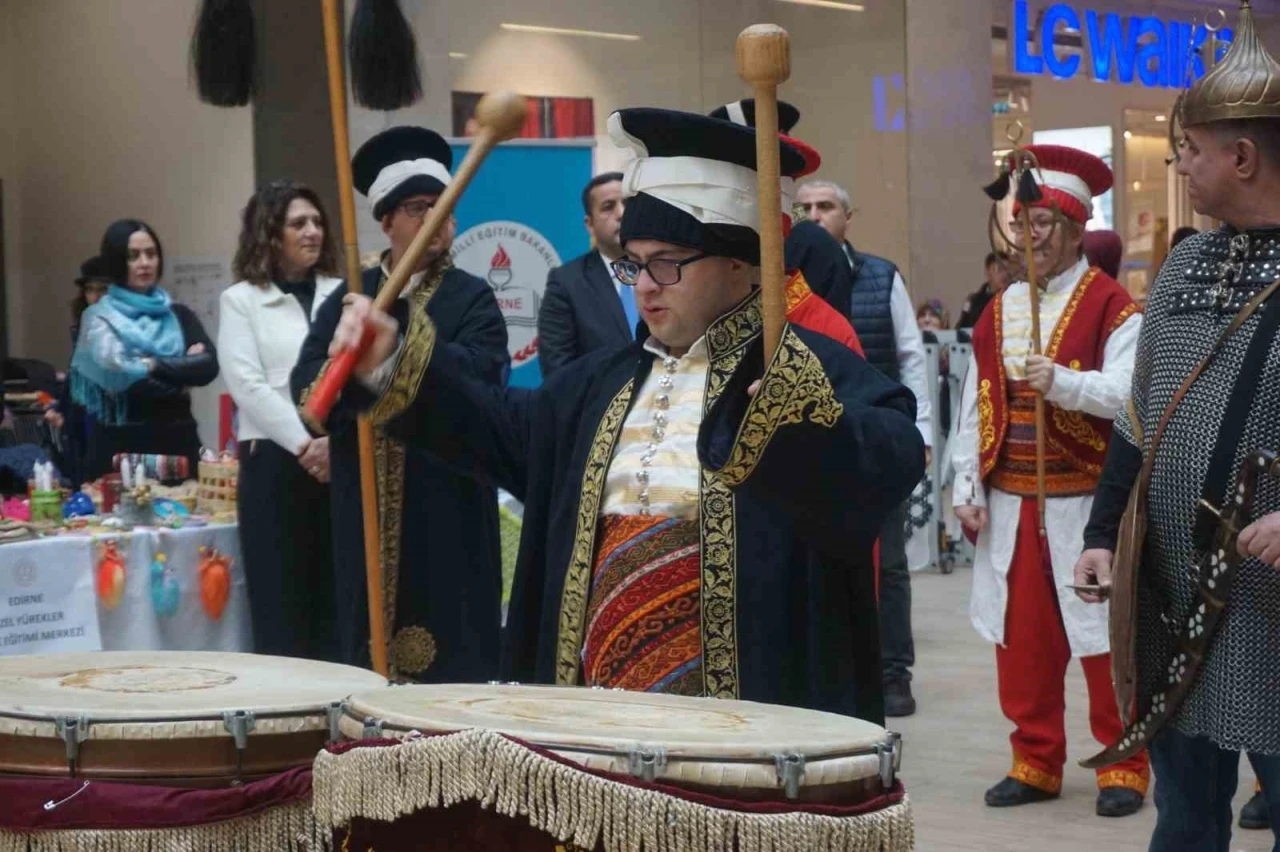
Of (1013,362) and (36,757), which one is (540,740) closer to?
(36,757)

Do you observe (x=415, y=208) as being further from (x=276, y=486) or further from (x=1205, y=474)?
(x=1205, y=474)

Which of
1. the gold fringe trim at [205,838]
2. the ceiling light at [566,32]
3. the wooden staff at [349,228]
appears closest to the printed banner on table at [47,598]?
the wooden staff at [349,228]

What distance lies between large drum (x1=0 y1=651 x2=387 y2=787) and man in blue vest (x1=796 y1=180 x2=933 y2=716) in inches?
169

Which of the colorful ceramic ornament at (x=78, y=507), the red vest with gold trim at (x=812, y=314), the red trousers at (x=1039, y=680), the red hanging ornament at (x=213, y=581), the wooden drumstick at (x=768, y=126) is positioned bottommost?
the red trousers at (x=1039, y=680)

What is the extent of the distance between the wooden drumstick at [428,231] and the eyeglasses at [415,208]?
1865mm

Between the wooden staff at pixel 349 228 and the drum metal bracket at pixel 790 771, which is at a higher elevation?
the wooden staff at pixel 349 228

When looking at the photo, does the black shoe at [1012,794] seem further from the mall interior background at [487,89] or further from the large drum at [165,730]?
the mall interior background at [487,89]

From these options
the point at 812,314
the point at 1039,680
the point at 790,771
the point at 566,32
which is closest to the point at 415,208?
the point at 812,314

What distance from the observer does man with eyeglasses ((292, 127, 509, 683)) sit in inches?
187

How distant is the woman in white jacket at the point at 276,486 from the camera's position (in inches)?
225

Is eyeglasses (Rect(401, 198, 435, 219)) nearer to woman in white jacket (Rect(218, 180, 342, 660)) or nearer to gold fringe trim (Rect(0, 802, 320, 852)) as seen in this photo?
woman in white jacket (Rect(218, 180, 342, 660))

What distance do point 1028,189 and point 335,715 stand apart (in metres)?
3.27

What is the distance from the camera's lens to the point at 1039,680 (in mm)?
5406

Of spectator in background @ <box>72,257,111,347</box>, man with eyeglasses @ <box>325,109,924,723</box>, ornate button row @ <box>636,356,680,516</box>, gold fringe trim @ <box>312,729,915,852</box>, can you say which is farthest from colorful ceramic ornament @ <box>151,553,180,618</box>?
spectator in background @ <box>72,257,111,347</box>
